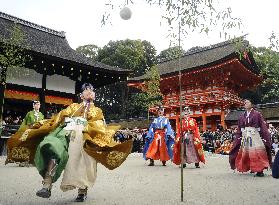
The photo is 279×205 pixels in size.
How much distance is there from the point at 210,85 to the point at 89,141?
75.1ft

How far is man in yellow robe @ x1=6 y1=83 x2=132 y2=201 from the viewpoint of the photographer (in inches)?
161

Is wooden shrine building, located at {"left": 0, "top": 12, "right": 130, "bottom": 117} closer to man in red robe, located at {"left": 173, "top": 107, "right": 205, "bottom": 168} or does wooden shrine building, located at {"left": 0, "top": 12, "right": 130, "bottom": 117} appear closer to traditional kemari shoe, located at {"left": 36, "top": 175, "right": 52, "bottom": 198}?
man in red robe, located at {"left": 173, "top": 107, "right": 205, "bottom": 168}

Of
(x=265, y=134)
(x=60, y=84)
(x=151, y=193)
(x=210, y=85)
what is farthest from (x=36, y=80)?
(x=210, y=85)

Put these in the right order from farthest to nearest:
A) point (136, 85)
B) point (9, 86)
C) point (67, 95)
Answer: point (136, 85) → point (67, 95) → point (9, 86)

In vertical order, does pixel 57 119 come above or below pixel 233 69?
below

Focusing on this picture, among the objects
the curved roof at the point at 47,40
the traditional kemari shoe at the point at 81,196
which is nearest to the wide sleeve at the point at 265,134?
the traditional kemari shoe at the point at 81,196

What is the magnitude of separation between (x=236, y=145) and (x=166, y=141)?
281 centimetres

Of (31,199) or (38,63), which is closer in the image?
(31,199)

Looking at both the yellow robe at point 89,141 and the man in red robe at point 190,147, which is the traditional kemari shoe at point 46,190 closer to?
the yellow robe at point 89,141

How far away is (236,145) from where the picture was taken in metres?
8.26

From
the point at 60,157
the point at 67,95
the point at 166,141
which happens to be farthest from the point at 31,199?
the point at 67,95

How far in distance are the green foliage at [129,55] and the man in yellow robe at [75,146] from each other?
37468 millimetres

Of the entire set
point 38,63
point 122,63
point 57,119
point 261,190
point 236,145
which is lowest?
point 261,190

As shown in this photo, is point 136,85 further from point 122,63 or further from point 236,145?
point 236,145
